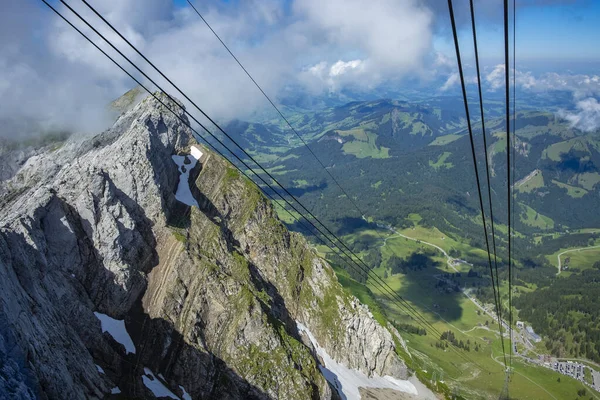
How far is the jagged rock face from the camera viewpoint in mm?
47531

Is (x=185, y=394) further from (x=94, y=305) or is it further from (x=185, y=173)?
(x=185, y=173)

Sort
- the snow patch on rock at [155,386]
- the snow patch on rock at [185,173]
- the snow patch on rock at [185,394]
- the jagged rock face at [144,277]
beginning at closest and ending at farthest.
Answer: the jagged rock face at [144,277]
the snow patch on rock at [155,386]
the snow patch on rock at [185,394]
the snow patch on rock at [185,173]

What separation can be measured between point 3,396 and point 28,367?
8.30 metres

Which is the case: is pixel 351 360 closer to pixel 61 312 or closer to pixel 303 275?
pixel 303 275

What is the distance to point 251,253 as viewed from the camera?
316 feet

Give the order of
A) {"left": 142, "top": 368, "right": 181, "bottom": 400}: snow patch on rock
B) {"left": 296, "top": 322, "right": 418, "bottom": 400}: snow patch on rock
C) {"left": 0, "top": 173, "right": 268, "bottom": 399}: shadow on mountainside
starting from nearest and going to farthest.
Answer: {"left": 0, "top": 173, "right": 268, "bottom": 399}: shadow on mountainside
{"left": 142, "top": 368, "right": 181, "bottom": 400}: snow patch on rock
{"left": 296, "top": 322, "right": 418, "bottom": 400}: snow patch on rock

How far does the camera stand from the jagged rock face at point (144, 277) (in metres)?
47.5

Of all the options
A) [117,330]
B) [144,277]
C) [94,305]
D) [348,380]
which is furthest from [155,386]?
[348,380]

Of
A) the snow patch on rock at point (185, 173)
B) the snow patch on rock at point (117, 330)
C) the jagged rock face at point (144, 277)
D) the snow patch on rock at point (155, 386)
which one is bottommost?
the snow patch on rock at point (155, 386)

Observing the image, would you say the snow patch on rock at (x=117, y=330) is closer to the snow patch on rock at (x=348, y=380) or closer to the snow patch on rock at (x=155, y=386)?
the snow patch on rock at (x=155, y=386)

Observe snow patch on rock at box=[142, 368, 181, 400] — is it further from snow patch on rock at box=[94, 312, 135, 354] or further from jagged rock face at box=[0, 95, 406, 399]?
snow patch on rock at box=[94, 312, 135, 354]

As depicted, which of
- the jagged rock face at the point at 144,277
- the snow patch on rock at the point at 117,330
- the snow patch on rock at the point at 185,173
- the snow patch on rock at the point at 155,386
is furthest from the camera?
the snow patch on rock at the point at 185,173

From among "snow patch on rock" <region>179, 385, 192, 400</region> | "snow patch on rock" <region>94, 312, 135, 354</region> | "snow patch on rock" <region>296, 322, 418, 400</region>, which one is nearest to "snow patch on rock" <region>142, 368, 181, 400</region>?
"snow patch on rock" <region>179, 385, 192, 400</region>

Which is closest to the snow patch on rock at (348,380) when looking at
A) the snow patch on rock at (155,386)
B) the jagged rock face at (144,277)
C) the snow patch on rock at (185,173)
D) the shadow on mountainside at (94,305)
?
the jagged rock face at (144,277)
